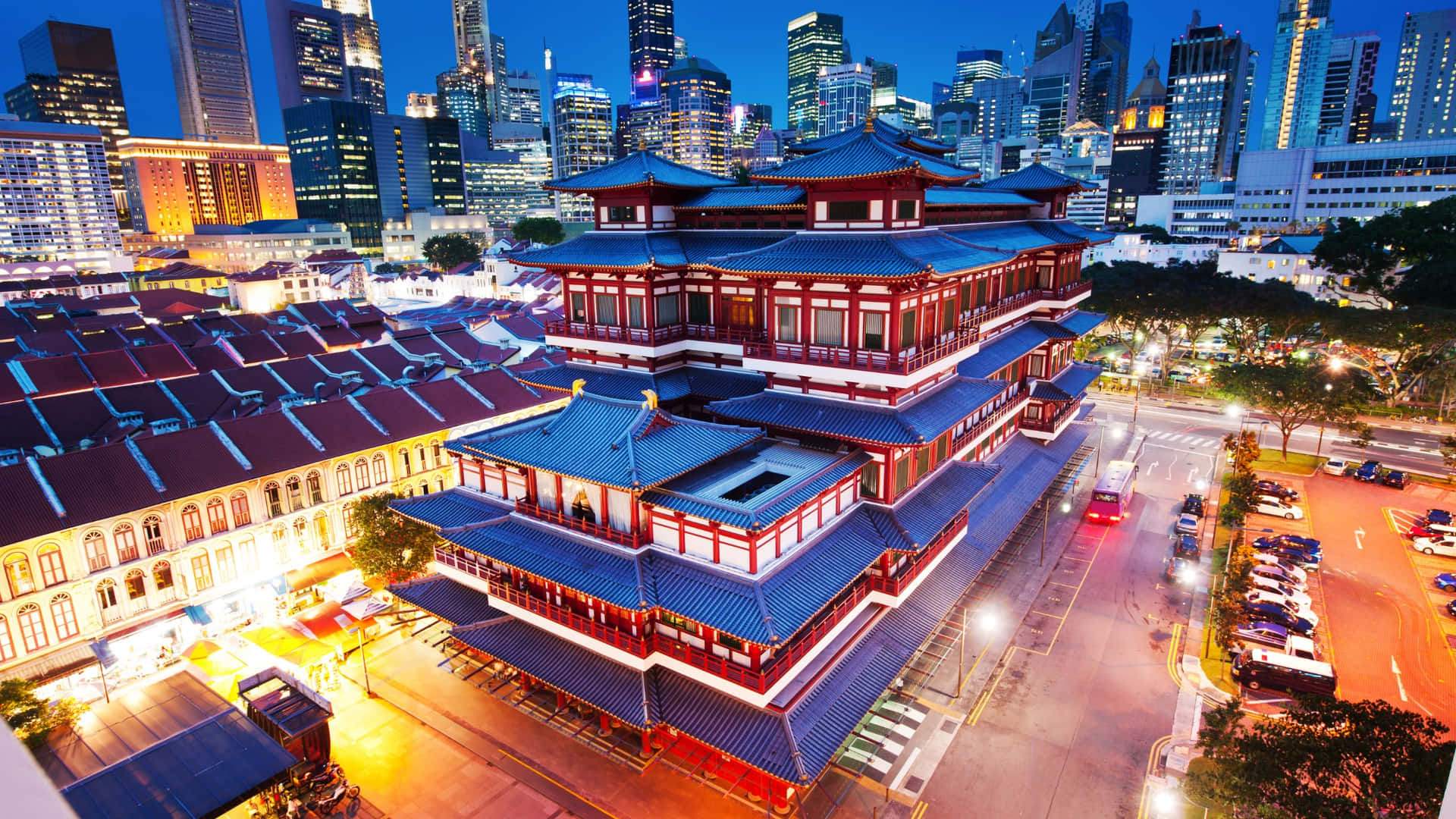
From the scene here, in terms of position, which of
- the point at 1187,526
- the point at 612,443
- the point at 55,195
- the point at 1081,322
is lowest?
the point at 1187,526

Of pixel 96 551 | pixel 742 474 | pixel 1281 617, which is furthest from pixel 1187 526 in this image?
pixel 96 551

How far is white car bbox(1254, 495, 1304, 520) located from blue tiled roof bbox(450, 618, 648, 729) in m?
45.1

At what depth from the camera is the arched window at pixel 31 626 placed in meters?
35.0

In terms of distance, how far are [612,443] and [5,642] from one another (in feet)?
99.6

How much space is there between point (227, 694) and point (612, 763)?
19.4 meters

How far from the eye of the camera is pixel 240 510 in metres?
42.2

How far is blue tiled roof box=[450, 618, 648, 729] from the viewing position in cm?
2938

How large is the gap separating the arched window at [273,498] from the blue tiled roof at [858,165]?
3237 cm

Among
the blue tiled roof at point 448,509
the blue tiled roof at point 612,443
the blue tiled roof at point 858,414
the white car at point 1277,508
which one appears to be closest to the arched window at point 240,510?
the blue tiled roof at point 448,509

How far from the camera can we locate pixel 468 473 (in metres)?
38.0

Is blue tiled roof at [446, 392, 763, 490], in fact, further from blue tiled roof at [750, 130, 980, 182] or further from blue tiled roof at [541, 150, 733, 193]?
blue tiled roof at [541, 150, 733, 193]

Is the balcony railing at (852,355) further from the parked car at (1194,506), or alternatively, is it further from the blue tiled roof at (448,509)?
the parked car at (1194,506)

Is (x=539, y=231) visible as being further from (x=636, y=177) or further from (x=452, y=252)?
(x=636, y=177)

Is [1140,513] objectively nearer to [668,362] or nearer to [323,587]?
[668,362]
